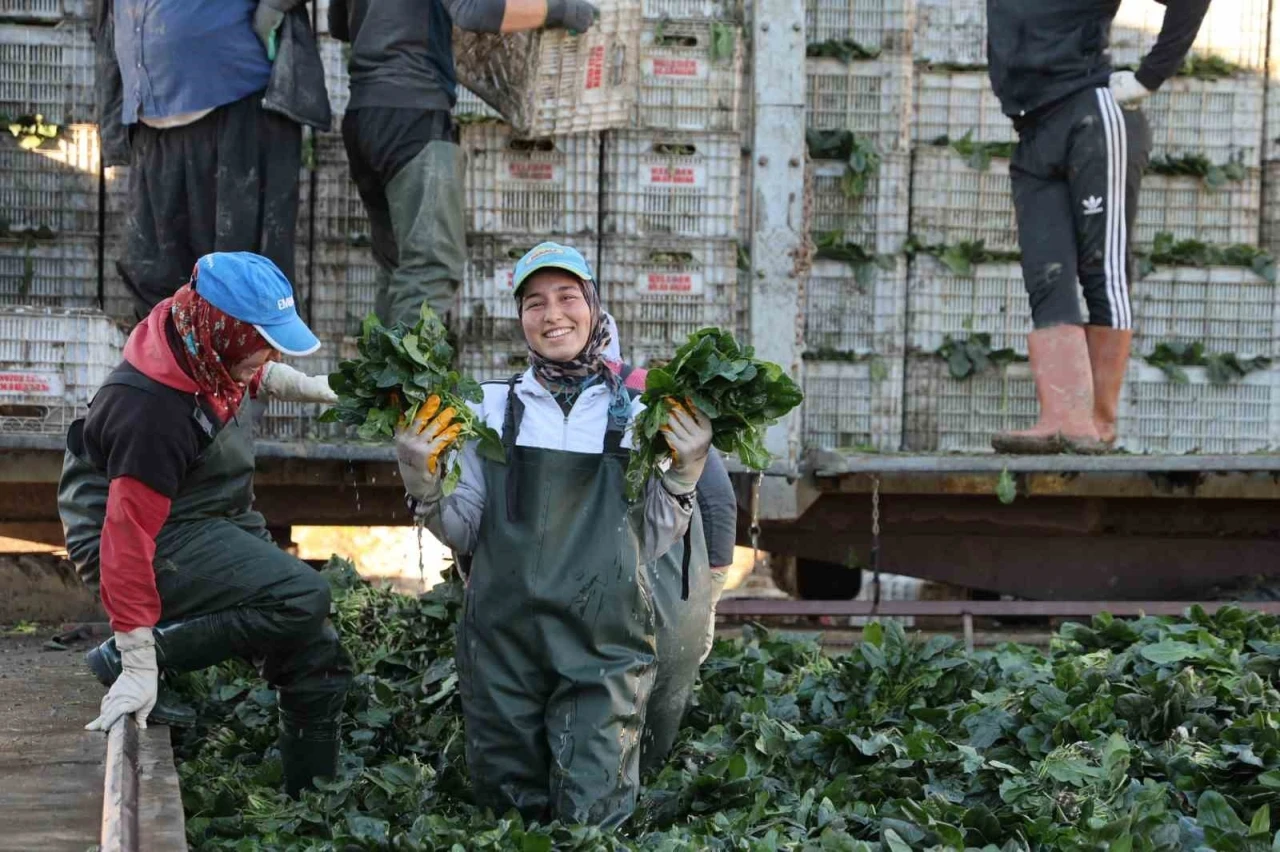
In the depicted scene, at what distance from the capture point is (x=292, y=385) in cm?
571

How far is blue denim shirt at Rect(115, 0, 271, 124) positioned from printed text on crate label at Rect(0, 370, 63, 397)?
1183 millimetres

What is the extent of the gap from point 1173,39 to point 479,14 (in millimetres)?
3139

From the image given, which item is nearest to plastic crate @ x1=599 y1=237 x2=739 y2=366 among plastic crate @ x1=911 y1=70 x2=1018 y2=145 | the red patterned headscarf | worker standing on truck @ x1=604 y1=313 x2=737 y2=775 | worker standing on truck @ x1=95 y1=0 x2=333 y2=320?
plastic crate @ x1=911 y1=70 x2=1018 y2=145

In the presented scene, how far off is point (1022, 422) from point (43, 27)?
17.1ft

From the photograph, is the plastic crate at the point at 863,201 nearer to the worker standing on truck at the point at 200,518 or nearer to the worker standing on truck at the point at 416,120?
the worker standing on truck at the point at 416,120

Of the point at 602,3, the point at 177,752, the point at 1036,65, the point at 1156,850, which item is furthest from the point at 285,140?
the point at 1156,850

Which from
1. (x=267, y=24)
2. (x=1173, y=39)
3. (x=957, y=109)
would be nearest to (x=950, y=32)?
(x=957, y=109)

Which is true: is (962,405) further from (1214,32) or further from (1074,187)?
(1214,32)

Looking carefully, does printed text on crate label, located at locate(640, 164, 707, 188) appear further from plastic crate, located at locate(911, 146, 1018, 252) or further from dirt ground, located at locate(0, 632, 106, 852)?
dirt ground, located at locate(0, 632, 106, 852)

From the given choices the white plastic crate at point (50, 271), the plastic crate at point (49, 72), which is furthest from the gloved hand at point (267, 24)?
the white plastic crate at point (50, 271)

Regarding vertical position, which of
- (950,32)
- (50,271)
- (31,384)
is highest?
(950,32)

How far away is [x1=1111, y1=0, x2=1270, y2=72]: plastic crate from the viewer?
887 centimetres

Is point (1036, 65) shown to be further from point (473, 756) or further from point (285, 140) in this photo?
point (473, 756)

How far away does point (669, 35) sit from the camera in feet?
26.7
